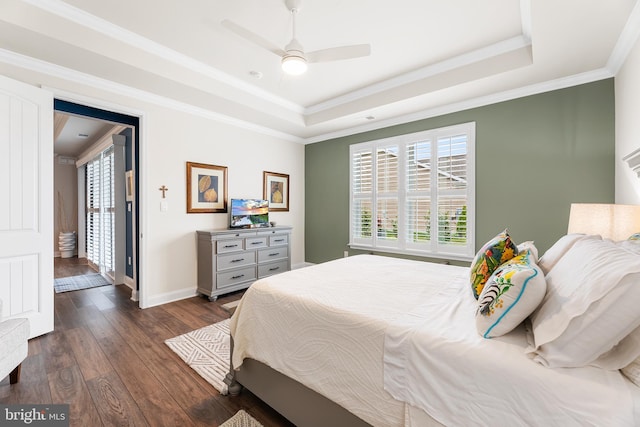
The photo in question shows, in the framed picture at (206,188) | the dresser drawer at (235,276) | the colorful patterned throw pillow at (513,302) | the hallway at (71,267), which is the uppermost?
the framed picture at (206,188)

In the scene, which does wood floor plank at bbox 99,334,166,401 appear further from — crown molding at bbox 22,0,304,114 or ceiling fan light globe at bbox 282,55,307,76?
crown molding at bbox 22,0,304,114

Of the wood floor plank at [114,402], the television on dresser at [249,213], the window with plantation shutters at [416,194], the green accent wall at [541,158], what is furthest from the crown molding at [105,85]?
the green accent wall at [541,158]

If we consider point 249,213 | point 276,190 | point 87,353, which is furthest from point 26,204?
point 276,190

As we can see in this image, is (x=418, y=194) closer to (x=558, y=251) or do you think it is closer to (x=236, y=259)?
(x=558, y=251)

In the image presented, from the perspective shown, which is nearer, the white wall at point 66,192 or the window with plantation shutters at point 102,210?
the window with plantation shutters at point 102,210

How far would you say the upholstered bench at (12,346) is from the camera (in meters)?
1.70

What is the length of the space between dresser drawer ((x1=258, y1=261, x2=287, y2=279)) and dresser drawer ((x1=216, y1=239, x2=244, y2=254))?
493mm

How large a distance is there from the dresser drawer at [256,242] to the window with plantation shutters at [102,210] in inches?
90.1

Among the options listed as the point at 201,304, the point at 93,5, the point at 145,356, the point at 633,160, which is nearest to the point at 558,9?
the point at 633,160

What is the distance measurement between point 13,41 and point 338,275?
10.6 feet

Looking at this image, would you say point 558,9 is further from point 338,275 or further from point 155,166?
point 155,166

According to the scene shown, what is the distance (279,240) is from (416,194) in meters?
2.19

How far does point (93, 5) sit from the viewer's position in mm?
2279

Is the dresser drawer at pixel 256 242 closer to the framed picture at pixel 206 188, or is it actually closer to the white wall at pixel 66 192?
the framed picture at pixel 206 188
